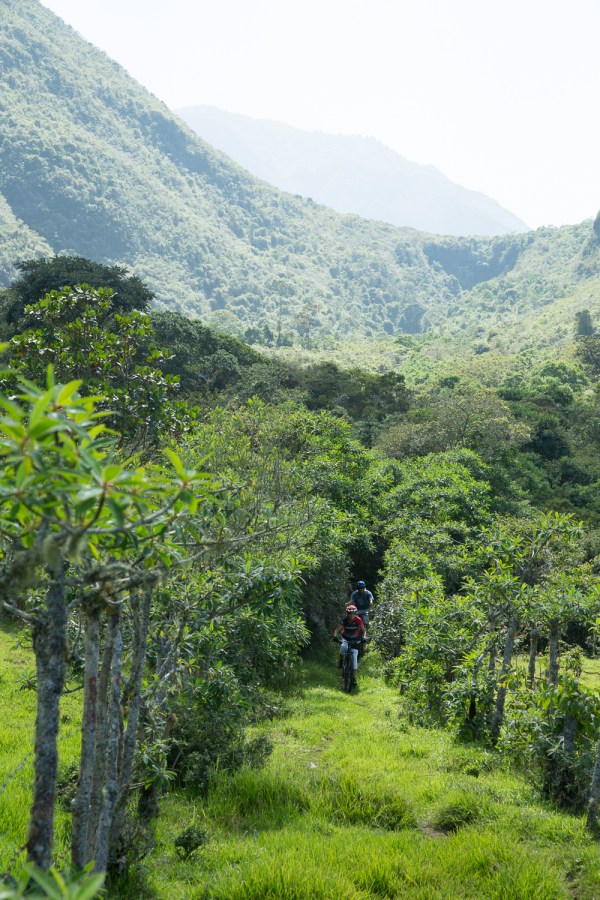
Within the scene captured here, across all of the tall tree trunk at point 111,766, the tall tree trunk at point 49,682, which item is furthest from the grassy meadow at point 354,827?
the tall tree trunk at point 49,682

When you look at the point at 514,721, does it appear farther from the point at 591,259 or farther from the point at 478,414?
the point at 591,259

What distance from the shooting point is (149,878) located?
5.01 meters

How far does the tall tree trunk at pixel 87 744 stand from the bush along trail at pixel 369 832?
4.93 ft

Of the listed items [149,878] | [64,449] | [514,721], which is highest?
[64,449]

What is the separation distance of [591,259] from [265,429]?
16477 centimetres

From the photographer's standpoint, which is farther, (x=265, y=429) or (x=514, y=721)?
(x=265, y=429)

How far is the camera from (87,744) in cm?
355

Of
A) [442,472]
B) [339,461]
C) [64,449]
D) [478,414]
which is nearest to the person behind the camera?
[64,449]

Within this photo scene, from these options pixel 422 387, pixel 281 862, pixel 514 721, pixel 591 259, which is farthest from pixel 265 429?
pixel 591 259

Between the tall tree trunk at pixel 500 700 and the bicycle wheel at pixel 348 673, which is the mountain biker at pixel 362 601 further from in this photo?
the tall tree trunk at pixel 500 700

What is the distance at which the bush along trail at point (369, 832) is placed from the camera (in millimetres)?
4945

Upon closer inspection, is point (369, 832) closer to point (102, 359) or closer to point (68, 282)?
point (102, 359)

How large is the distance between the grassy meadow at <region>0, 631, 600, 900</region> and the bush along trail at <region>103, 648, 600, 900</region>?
0.04ft

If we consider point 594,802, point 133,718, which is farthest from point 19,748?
point 594,802
